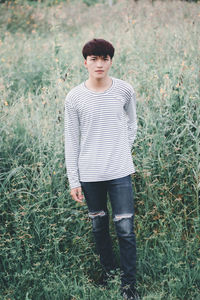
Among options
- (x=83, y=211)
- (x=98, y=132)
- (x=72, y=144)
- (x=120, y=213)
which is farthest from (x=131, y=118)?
(x=83, y=211)

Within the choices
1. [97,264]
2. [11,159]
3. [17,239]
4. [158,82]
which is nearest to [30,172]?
[11,159]

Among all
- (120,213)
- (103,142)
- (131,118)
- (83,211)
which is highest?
(131,118)

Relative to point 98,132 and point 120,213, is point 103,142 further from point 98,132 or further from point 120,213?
point 120,213

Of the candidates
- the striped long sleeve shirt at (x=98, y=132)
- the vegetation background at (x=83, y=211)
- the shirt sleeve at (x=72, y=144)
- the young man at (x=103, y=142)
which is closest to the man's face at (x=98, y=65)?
the young man at (x=103, y=142)

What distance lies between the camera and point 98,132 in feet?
7.30

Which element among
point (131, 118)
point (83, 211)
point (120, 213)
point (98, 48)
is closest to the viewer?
point (98, 48)

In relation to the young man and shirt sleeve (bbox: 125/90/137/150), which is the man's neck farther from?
shirt sleeve (bbox: 125/90/137/150)

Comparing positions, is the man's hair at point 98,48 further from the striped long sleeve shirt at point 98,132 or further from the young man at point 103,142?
the striped long sleeve shirt at point 98,132

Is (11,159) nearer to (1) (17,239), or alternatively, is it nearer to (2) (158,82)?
(1) (17,239)

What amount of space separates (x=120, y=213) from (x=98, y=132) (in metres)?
0.60

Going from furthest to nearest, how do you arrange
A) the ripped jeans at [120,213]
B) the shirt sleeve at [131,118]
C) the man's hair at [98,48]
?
the shirt sleeve at [131,118]
the ripped jeans at [120,213]
the man's hair at [98,48]

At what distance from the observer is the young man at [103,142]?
2.19m

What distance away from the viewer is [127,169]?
226 centimetres

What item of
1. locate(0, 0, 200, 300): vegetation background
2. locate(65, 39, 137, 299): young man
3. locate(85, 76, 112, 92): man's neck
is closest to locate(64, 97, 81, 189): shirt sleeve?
locate(65, 39, 137, 299): young man
